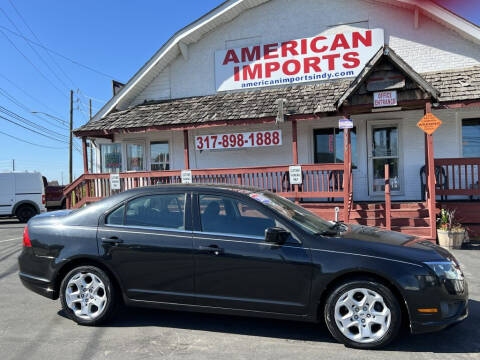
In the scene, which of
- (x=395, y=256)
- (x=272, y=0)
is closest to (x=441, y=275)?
(x=395, y=256)

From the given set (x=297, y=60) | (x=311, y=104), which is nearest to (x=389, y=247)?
(x=311, y=104)

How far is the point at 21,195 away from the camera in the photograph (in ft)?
54.7

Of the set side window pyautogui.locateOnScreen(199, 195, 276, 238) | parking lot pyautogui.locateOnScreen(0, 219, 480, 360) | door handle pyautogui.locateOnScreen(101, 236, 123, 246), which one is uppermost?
side window pyautogui.locateOnScreen(199, 195, 276, 238)

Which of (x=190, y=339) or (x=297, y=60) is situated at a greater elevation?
(x=297, y=60)

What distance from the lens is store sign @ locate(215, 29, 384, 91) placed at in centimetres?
1135

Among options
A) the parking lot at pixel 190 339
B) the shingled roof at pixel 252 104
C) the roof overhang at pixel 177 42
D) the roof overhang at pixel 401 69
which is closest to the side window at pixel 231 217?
the parking lot at pixel 190 339

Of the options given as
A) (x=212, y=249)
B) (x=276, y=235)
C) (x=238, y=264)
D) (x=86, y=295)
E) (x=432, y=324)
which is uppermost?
(x=276, y=235)

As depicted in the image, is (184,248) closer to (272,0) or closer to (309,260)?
(309,260)

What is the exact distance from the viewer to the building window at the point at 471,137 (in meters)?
10.7

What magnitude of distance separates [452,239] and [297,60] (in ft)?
21.5

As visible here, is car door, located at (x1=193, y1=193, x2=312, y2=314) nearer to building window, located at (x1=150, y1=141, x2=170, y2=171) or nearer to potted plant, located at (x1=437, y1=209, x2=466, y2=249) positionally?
potted plant, located at (x1=437, y1=209, x2=466, y2=249)

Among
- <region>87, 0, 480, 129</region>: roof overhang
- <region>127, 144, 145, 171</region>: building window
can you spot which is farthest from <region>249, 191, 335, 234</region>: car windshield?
<region>127, 144, 145, 171</region>: building window

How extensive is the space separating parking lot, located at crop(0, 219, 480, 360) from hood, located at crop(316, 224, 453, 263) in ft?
2.71

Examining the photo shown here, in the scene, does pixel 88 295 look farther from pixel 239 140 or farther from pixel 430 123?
pixel 239 140
